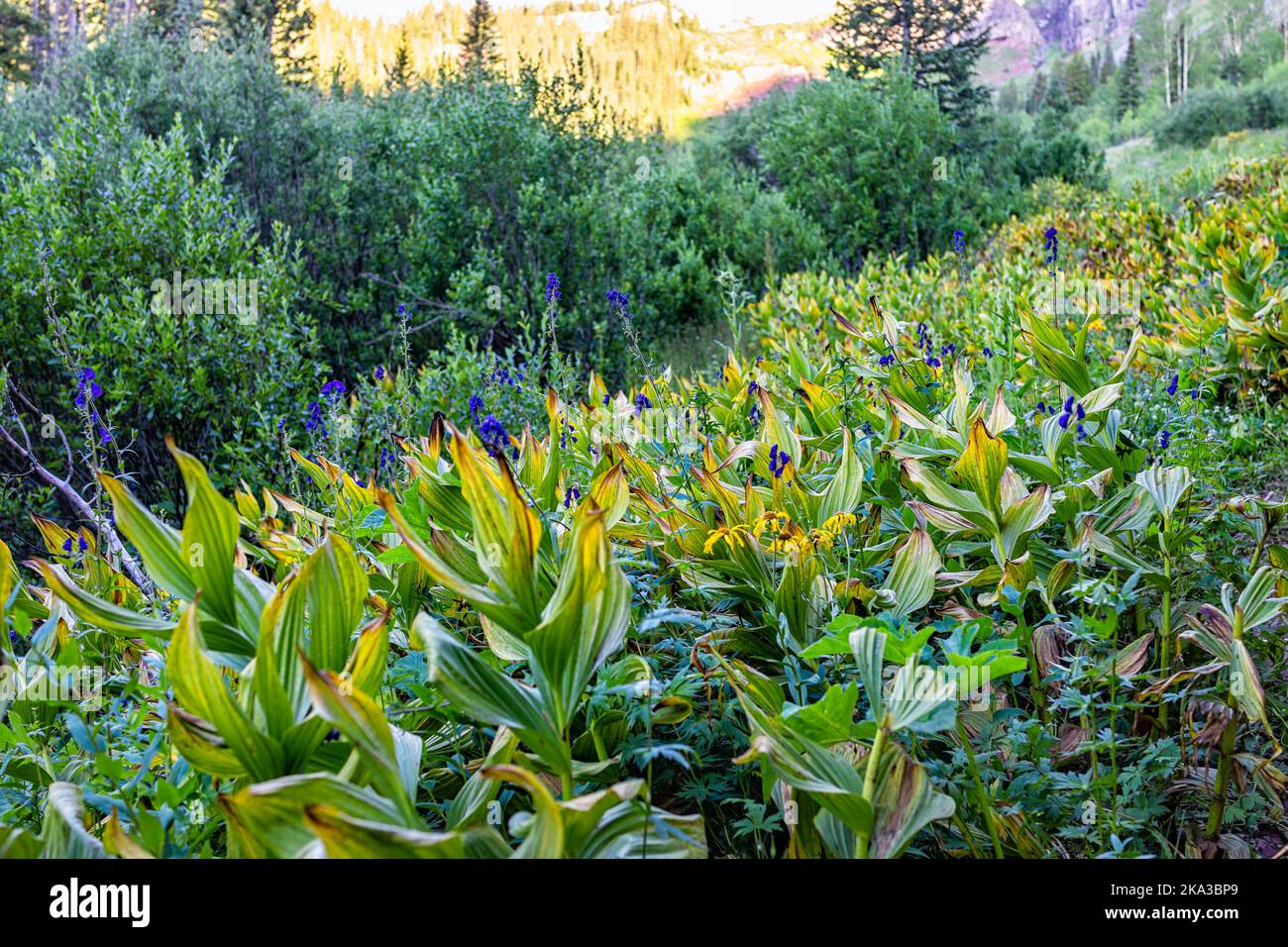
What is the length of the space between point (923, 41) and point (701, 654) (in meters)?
32.6

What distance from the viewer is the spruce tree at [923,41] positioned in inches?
1125

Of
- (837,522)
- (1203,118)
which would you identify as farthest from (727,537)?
(1203,118)

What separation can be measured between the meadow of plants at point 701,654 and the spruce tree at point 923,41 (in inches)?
1069

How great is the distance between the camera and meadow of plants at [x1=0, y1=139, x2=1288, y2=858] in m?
1.37

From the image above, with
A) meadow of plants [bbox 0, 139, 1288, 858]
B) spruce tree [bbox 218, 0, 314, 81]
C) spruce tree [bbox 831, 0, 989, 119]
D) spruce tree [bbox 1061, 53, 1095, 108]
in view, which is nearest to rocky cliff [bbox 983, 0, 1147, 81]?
spruce tree [bbox 1061, 53, 1095, 108]

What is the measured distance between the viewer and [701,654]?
189cm

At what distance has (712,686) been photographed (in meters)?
1.98

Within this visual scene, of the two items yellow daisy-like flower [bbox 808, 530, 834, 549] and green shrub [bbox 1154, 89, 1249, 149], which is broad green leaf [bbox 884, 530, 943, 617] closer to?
yellow daisy-like flower [bbox 808, 530, 834, 549]

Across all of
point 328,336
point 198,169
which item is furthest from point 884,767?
point 198,169

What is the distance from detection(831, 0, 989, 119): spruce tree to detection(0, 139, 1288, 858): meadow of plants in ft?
89.1

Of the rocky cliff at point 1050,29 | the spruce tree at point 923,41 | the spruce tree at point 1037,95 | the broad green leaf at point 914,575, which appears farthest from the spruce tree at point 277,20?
the rocky cliff at point 1050,29

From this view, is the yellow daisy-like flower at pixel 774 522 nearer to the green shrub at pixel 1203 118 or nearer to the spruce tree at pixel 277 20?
the spruce tree at pixel 277 20
